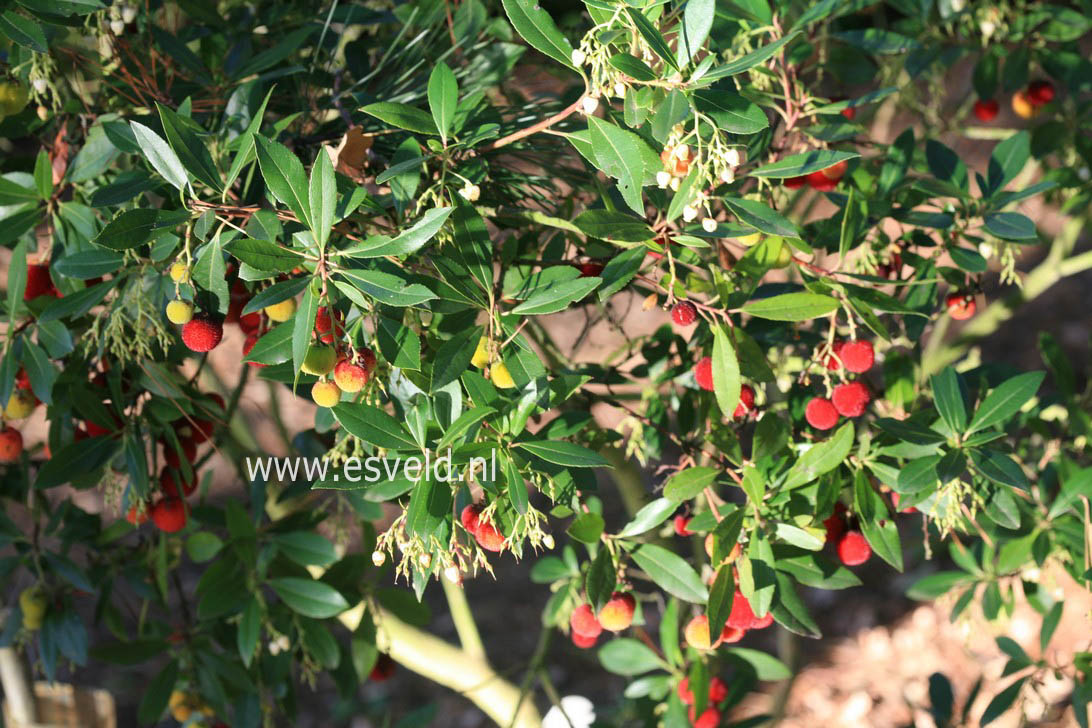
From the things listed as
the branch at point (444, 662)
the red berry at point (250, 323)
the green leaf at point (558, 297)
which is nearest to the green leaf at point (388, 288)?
the green leaf at point (558, 297)

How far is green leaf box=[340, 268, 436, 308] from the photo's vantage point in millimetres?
725

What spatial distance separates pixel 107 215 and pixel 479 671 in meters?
1.08

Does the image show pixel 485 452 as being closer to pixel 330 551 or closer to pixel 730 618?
pixel 730 618

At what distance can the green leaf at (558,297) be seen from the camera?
0.80 metres

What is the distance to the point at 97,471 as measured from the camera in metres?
1.12

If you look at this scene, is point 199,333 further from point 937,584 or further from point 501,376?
point 937,584

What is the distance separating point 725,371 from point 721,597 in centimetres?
24

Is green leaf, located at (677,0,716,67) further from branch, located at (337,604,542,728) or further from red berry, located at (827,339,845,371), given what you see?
branch, located at (337,604,542,728)

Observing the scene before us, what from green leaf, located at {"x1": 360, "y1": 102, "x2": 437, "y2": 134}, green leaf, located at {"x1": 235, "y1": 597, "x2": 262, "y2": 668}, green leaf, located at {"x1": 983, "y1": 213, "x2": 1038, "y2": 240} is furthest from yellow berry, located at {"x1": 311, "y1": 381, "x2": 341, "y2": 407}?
green leaf, located at {"x1": 983, "y1": 213, "x2": 1038, "y2": 240}

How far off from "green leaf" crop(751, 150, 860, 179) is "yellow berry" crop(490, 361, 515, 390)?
0.29m

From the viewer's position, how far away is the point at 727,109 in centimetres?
78

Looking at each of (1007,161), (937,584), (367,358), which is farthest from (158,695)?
(1007,161)

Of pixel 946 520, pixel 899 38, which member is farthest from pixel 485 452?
pixel 899 38

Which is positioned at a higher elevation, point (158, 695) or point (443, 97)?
point (443, 97)
